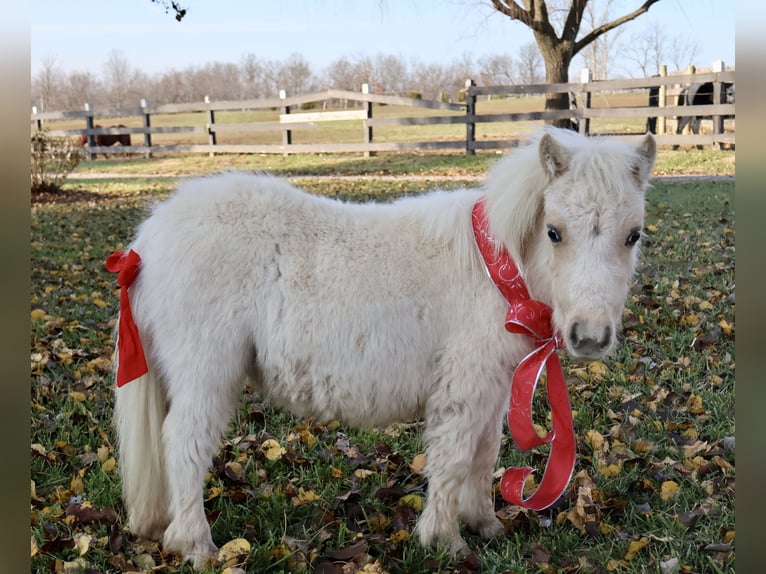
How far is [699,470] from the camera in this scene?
3332 mm

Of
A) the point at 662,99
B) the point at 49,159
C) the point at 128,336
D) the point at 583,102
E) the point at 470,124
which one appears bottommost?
the point at 128,336

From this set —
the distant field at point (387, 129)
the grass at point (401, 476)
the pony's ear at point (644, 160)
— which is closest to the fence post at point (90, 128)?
the distant field at point (387, 129)

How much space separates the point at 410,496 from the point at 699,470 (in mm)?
1502

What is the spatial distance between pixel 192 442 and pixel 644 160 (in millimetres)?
2222

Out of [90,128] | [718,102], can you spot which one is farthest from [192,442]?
[90,128]

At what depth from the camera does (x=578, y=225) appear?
2453mm

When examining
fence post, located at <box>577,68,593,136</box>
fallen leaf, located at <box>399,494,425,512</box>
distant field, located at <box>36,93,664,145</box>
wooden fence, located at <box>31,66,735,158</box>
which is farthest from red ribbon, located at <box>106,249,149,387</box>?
distant field, located at <box>36,93,664,145</box>

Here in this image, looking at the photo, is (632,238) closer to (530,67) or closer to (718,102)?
(718,102)

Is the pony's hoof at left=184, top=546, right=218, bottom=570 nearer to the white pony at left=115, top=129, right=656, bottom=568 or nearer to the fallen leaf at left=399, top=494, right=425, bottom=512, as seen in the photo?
the white pony at left=115, top=129, right=656, bottom=568

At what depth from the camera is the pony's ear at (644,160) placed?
259 cm

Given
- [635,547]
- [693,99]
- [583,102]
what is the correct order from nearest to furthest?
[635,547]
[583,102]
[693,99]

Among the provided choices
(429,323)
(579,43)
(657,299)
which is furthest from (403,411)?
(579,43)

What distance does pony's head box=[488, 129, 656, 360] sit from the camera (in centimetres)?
240

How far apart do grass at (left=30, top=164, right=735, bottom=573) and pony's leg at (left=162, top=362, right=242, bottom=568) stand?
0.13 meters
